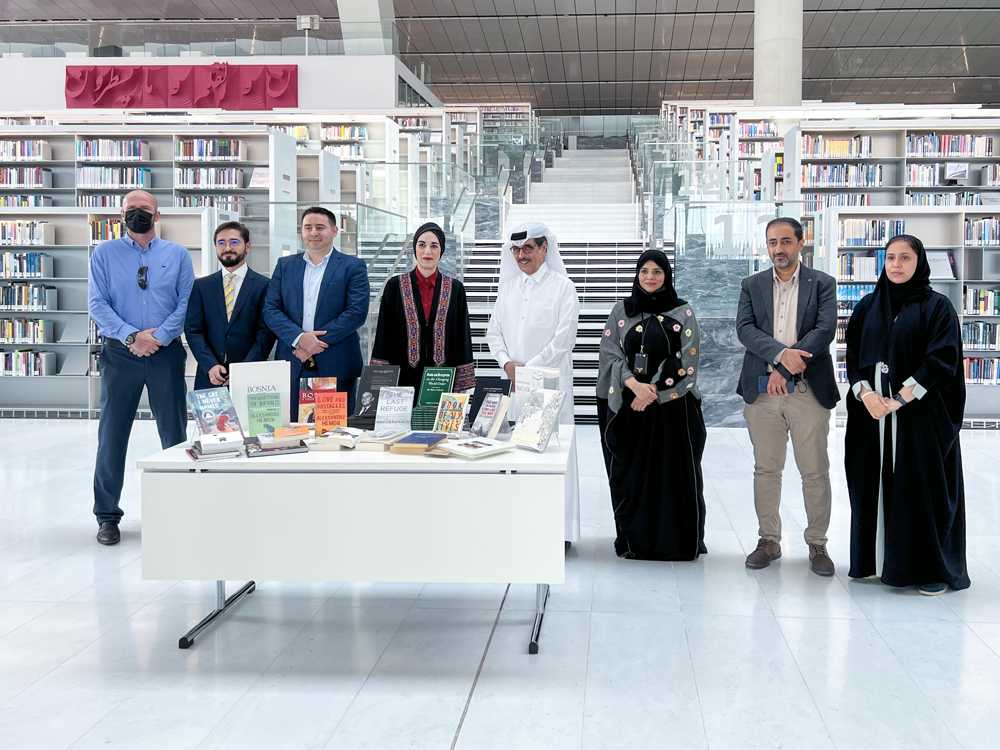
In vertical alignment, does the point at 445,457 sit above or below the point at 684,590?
above

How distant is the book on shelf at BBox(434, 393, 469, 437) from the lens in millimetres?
3045

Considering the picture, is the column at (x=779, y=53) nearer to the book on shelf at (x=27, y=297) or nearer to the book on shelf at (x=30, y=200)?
the book on shelf at (x=30, y=200)

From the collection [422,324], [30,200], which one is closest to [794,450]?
[422,324]

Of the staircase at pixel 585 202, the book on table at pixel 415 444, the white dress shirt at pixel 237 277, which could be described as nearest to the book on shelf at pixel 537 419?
the book on table at pixel 415 444

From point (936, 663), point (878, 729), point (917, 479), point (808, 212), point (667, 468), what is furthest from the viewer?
point (808, 212)

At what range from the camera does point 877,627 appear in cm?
298

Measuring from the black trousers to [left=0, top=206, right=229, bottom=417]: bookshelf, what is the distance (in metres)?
3.85

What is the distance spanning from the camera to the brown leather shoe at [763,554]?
3631 millimetres

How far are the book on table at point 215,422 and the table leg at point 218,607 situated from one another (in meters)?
0.54

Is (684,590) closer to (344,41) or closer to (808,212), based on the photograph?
(808,212)

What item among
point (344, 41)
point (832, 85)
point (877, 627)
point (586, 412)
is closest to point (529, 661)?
point (877, 627)

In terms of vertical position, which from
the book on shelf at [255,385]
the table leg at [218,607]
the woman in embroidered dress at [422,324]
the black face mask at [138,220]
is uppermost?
the black face mask at [138,220]

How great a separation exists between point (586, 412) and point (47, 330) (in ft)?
16.5

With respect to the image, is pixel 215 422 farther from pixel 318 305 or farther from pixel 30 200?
pixel 30 200
